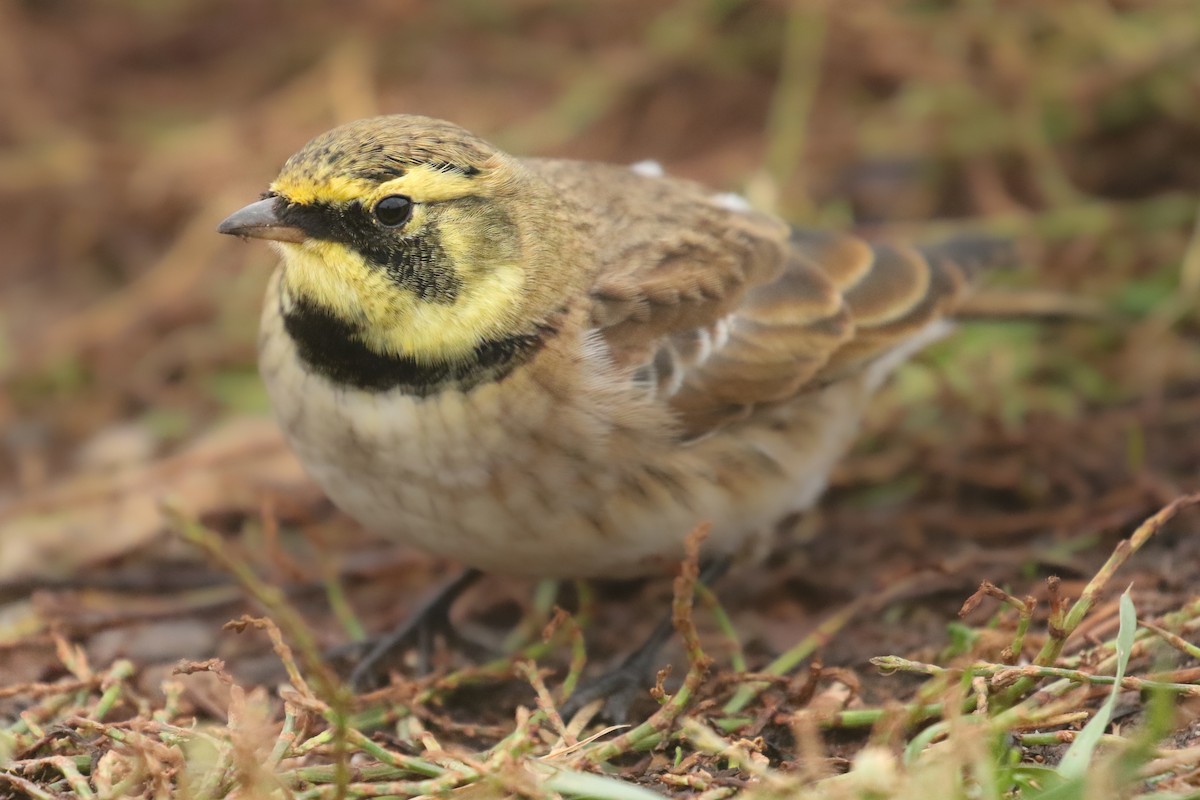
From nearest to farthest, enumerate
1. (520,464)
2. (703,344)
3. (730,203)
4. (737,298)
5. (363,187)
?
(363,187)
(520,464)
(703,344)
(737,298)
(730,203)

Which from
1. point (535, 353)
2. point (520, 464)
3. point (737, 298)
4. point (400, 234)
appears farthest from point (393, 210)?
point (737, 298)

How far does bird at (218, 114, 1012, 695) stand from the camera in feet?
11.5

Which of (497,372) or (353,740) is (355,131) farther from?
(353,740)

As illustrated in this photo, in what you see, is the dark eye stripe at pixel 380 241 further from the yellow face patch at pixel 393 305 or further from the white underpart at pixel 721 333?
the white underpart at pixel 721 333

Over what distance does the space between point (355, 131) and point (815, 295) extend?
1.60 m

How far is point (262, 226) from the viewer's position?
3441mm

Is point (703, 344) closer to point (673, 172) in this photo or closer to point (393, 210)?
point (393, 210)

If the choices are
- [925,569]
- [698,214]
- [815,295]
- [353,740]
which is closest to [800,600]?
[925,569]

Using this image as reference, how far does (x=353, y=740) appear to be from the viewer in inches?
124

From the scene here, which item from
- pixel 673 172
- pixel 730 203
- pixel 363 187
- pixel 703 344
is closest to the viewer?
pixel 363 187

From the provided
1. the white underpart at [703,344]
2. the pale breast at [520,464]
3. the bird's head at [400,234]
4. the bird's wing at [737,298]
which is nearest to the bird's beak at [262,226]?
the bird's head at [400,234]

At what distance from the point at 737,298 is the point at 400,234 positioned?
119cm

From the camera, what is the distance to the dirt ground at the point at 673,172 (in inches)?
171

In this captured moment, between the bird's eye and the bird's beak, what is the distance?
194 millimetres
